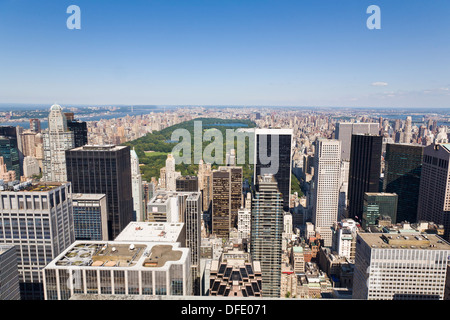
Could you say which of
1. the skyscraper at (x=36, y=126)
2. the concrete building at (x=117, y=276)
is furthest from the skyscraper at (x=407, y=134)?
the skyscraper at (x=36, y=126)

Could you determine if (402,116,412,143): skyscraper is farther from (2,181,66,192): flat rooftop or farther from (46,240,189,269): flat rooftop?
(2,181,66,192): flat rooftop

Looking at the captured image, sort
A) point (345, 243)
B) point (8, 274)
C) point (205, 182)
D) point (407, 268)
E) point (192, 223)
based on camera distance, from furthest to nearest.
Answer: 1. point (205, 182)
2. point (345, 243)
3. point (192, 223)
4. point (407, 268)
5. point (8, 274)

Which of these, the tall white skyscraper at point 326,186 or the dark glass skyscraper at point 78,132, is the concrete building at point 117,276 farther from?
the tall white skyscraper at point 326,186

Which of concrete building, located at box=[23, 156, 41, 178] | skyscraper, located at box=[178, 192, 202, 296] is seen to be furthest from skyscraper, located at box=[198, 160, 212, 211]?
concrete building, located at box=[23, 156, 41, 178]

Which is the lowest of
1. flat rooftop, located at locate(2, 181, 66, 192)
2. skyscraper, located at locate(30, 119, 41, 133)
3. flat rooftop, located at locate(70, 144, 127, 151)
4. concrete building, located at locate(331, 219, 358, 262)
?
concrete building, located at locate(331, 219, 358, 262)

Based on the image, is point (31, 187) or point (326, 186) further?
point (326, 186)

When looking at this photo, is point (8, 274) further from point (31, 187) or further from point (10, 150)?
point (10, 150)

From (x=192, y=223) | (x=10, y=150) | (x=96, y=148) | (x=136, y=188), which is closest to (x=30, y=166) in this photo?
(x=10, y=150)
